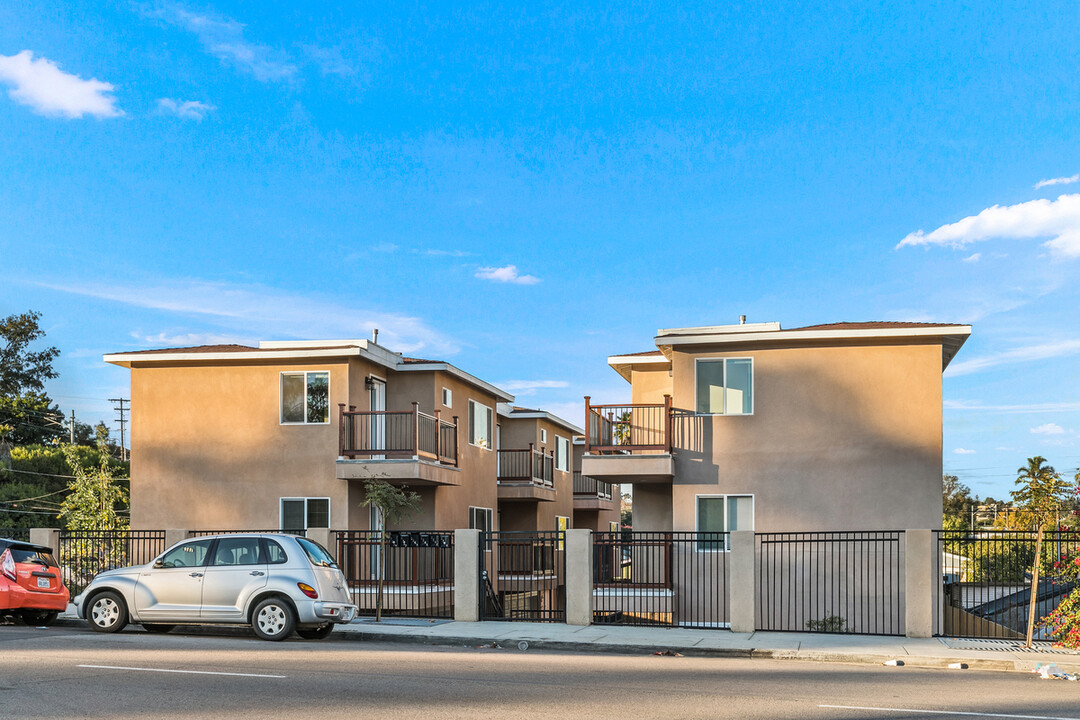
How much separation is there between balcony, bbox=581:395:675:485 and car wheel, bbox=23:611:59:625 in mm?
11003

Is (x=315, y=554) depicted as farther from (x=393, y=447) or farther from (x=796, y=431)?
(x=393, y=447)

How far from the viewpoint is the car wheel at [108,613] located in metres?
17.0

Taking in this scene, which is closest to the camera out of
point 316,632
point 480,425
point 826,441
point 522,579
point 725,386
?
point 316,632

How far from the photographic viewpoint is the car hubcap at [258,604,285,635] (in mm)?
16188

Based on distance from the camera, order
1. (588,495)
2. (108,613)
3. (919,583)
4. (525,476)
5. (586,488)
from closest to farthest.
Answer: (108,613)
(919,583)
(525,476)
(588,495)
(586,488)

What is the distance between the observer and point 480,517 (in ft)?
115

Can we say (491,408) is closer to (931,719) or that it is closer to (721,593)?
(721,593)

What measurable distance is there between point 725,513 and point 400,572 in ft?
29.7

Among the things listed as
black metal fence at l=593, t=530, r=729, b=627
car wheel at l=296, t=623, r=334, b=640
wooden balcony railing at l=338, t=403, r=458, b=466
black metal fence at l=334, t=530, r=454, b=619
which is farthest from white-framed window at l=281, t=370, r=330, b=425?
car wheel at l=296, t=623, r=334, b=640

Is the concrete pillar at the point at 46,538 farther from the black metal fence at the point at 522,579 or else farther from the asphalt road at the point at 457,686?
the black metal fence at the point at 522,579

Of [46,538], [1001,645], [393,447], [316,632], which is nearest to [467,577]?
[316,632]

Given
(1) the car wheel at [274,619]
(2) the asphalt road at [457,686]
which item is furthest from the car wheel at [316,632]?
(2) the asphalt road at [457,686]

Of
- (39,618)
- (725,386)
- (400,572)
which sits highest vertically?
(725,386)

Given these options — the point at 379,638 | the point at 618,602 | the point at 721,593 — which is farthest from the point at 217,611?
the point at 721,593
